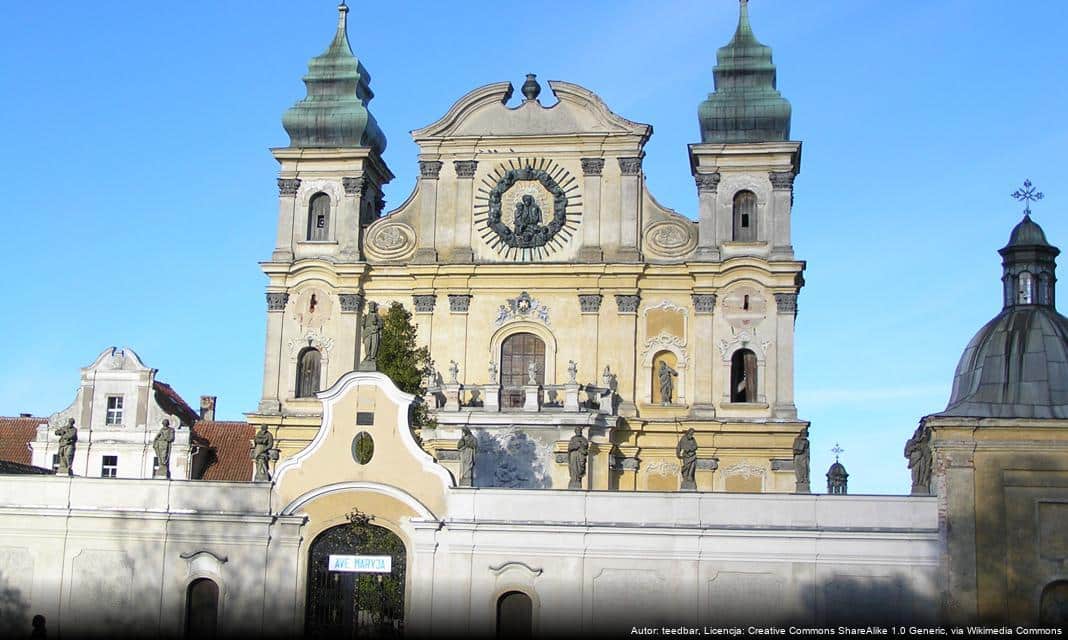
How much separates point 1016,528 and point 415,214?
78.1 ft

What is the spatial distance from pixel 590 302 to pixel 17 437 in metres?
22.4

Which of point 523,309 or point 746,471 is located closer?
point 746,471

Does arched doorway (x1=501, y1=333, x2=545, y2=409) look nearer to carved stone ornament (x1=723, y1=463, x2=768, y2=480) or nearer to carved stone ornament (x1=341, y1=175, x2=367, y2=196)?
carved stone ornament (x1=723, y1=463, x2=768, y2=480)

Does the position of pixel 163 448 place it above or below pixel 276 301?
below

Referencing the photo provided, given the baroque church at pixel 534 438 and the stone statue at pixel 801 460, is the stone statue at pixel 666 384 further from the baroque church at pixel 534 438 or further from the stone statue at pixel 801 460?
the stone statue at pixel 801 460

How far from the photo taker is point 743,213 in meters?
48.1

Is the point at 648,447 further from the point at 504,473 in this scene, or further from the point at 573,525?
the point at 573,525

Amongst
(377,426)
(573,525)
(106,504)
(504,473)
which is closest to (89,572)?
(106,504)

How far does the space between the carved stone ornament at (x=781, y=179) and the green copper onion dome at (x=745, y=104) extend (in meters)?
1.10

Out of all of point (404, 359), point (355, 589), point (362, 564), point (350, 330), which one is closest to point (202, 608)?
point (355, 589)

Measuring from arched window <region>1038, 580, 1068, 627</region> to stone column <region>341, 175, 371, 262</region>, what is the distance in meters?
25.2

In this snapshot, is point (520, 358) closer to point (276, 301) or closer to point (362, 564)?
point (276, 301)

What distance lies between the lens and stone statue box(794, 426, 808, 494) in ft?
129

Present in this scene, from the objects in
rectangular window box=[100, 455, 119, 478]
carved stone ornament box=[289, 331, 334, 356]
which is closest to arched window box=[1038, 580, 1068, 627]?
carved stone ornament box=[289, 331, 334, 356]
